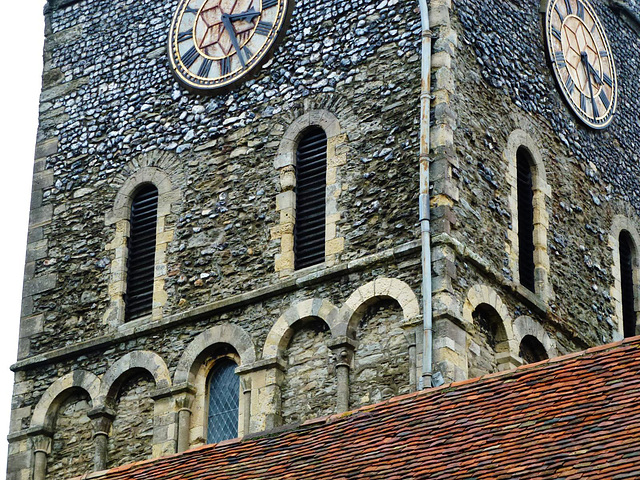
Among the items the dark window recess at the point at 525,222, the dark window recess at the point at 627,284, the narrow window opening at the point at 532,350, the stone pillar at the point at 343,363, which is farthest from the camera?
the dark window recess at the point at 627,284

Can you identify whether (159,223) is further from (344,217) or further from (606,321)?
(606,321)

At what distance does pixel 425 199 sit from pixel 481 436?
8.75 meters

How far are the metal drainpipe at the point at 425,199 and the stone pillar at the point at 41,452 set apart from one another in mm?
6021

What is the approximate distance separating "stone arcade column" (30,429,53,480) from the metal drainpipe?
6.02m

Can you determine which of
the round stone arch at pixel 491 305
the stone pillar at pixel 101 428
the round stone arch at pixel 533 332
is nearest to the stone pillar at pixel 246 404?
the stone pillar at pixel 101 428

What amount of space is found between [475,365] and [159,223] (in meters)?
5.46

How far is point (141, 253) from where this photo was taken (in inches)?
1148

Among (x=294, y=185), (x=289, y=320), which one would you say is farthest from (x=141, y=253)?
(x=289, y=320)

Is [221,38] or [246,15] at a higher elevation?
[246,15]

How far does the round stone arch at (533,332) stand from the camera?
2709 centimetres

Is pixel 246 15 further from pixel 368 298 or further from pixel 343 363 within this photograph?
pixel 343 363

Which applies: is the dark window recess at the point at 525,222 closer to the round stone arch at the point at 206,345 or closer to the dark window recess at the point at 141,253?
the round stone arch at the point at 206,345

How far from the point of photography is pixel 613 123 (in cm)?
3173

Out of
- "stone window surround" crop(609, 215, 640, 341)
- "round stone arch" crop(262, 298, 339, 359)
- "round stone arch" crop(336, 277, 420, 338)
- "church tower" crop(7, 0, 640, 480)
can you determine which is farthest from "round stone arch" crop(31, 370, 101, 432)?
"stone window surround" crop(609, 215, 640, 341)
